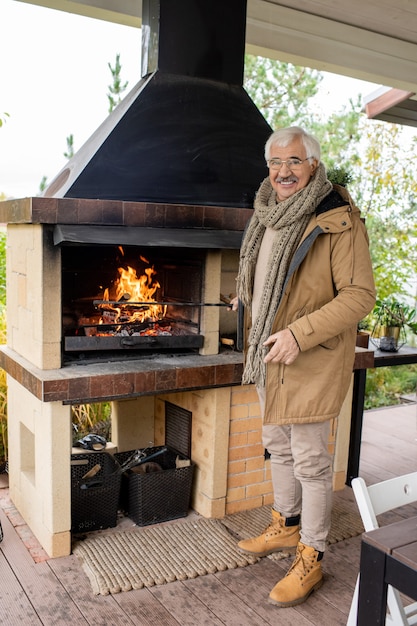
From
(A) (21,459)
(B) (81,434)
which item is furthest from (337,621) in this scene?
(B) (81,434)

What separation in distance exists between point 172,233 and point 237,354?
0.74 meters

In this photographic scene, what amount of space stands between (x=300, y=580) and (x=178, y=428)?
1129 millimetres

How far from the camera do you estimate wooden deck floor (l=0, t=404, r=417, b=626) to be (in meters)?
2.28

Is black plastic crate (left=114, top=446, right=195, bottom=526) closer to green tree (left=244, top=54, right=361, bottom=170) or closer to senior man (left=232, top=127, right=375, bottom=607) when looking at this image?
Result: senior man (left=232, top=127, right=375, bottom=607)

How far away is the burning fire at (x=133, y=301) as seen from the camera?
9.94ft

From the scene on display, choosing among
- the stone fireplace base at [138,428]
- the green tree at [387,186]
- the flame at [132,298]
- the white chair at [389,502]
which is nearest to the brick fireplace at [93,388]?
the stone fireplace base at [138,428]

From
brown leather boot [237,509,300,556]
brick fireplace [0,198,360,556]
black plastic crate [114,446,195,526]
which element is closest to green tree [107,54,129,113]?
brick fireplace [0,198,360,556]

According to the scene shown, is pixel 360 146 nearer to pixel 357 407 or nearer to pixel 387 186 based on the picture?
pixel 387 186

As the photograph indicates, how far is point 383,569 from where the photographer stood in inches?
53.7

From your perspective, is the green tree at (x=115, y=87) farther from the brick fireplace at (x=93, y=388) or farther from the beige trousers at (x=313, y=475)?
the beige trousers at (x=313, y=475)

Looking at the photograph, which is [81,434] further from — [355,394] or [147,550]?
[355,394]

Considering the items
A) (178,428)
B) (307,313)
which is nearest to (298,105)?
(178,428)

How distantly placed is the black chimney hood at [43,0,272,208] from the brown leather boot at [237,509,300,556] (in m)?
1.55

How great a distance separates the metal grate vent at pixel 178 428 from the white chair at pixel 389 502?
147cm
